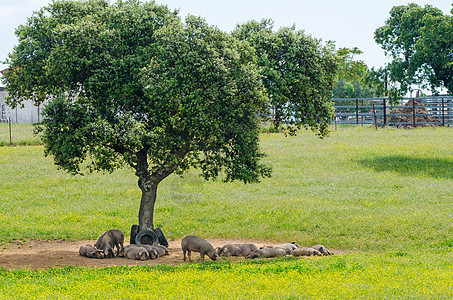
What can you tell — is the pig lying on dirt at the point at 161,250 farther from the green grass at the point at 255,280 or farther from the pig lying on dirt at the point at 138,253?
the green grass at the point at 255,280

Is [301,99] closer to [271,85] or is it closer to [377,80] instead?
[271,85]

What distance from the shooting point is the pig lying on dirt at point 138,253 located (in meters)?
16.7

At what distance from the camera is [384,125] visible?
49719mm

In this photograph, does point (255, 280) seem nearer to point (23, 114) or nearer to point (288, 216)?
point (288, 216)

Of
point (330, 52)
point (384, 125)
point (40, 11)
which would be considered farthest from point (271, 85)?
point (384, 125)

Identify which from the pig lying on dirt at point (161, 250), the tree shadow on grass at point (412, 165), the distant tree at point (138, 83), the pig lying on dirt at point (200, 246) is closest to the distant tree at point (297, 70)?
the distant tree at point (138, 83)

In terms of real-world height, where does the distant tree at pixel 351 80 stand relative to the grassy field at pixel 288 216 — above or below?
above

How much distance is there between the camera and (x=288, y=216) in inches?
900

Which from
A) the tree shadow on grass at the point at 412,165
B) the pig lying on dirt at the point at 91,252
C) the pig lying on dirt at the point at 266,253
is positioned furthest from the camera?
the tree shadow on grass at the point at 412,165

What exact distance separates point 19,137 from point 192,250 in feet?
101

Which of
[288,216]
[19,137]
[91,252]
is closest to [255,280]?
[91,252]

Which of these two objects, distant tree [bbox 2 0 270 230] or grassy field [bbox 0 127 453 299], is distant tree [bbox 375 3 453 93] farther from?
distant tree [bbox 2 0 270 230]

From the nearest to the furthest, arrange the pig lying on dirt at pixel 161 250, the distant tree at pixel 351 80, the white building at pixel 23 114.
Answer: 1. the pig lying on dirt at pixel 161 250
2. the white building at pixel 23 114
3. the distant tree at pixel 351 80

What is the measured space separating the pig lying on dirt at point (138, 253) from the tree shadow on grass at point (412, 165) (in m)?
18.9
